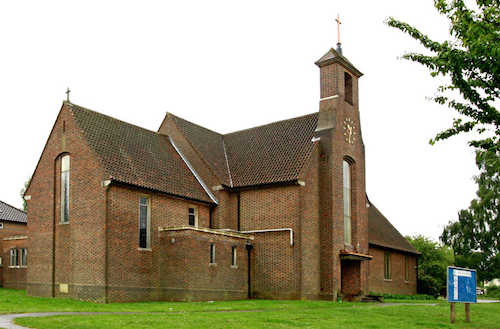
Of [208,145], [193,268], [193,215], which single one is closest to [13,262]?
[193,215]

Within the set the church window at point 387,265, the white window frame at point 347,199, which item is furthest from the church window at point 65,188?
the church window at point 387,265

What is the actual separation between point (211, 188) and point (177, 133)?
4.72 metres

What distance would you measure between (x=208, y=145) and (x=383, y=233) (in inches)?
657

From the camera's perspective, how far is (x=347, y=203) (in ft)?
111

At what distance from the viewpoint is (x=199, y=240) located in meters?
27.2

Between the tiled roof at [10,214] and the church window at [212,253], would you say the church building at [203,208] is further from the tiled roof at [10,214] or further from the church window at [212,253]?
the tiled roof at [10,214]

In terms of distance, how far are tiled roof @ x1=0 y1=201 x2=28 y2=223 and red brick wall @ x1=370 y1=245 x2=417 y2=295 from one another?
95.1 feet

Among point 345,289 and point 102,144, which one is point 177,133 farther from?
point 345,289

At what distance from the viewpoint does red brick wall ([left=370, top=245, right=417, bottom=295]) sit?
1556 inches

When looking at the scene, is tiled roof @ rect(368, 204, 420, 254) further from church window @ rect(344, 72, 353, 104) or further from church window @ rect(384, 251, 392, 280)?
church window @ rect(344, 72, 353, 104)

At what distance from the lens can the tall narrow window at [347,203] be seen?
3333 cm

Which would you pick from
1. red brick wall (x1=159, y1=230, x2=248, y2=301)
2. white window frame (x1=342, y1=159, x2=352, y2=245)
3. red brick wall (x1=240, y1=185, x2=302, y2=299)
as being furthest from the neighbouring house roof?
red brick wall (x1=159, y1=230, x2=248, y2=301)

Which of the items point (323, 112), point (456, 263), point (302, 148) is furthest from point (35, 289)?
point (456, 263)

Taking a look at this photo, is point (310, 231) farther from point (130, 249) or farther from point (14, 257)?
point (14, 257)
